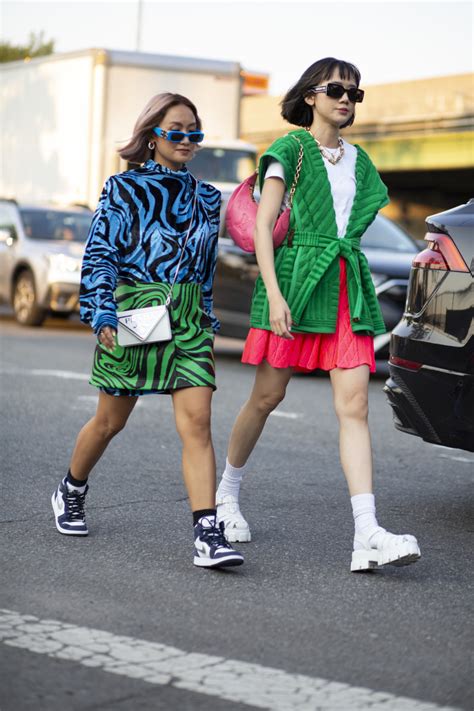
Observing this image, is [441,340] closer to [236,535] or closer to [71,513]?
[236,535]

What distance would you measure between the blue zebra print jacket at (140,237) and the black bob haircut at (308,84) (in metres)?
0.54

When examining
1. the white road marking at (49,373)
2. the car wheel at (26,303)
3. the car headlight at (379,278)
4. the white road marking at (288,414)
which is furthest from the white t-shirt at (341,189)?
the car wheel at (26,303)

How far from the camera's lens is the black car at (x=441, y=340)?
223 inches

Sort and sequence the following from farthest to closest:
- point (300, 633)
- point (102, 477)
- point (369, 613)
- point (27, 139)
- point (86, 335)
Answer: point (27, 139)
point (86, 335)
point (102, 477)
point (369, 613)
point (300, 633)

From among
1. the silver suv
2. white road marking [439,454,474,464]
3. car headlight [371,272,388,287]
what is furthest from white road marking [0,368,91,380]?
the silver suv

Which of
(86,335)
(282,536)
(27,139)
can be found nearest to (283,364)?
(282,536)

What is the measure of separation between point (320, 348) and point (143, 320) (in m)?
0.73

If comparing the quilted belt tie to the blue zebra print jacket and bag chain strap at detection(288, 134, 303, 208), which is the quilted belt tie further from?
the blue zebra print jacket

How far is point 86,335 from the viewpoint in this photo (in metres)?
17.1

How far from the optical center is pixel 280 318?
5031 millimetres

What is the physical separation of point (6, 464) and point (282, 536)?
2.02m

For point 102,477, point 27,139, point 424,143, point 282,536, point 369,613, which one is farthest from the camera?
point 424,143

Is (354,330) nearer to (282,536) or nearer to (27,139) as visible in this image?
(282,536)

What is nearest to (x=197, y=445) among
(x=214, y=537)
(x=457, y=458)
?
(x=214, y=537)
